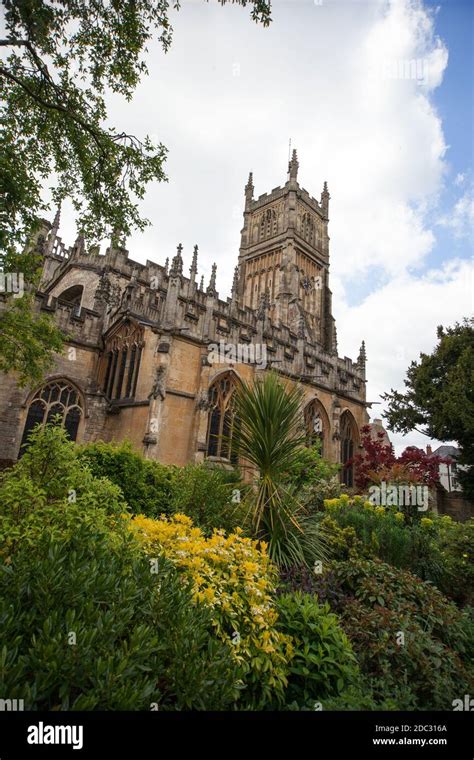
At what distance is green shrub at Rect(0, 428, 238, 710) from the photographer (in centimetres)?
161

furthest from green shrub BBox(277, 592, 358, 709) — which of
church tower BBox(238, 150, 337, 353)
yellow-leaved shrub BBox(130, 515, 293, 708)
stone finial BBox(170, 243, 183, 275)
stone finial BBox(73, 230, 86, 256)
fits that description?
church tower BBox(238, 150, 337, 353)

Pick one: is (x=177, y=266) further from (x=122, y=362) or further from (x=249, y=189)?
(x=249, y=189)

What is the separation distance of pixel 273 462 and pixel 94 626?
367cm

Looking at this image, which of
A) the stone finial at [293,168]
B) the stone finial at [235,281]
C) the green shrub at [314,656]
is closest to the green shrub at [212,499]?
the green shrub at [314,656]

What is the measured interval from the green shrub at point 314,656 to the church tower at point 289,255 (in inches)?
1303

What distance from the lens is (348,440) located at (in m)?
23.6

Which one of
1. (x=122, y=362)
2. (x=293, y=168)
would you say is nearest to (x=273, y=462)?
(x=122, y=362)

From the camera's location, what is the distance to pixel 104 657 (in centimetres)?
176

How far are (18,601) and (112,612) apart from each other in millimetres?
467

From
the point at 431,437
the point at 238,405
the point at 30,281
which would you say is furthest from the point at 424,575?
the point at 431,437

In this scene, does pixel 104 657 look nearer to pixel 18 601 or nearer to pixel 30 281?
pixel 18 601

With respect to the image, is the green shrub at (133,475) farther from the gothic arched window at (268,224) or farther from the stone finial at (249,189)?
the stone finial at (249,189)

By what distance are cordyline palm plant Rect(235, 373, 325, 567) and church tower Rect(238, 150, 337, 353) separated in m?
30.5

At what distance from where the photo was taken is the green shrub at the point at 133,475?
22.8 ft
